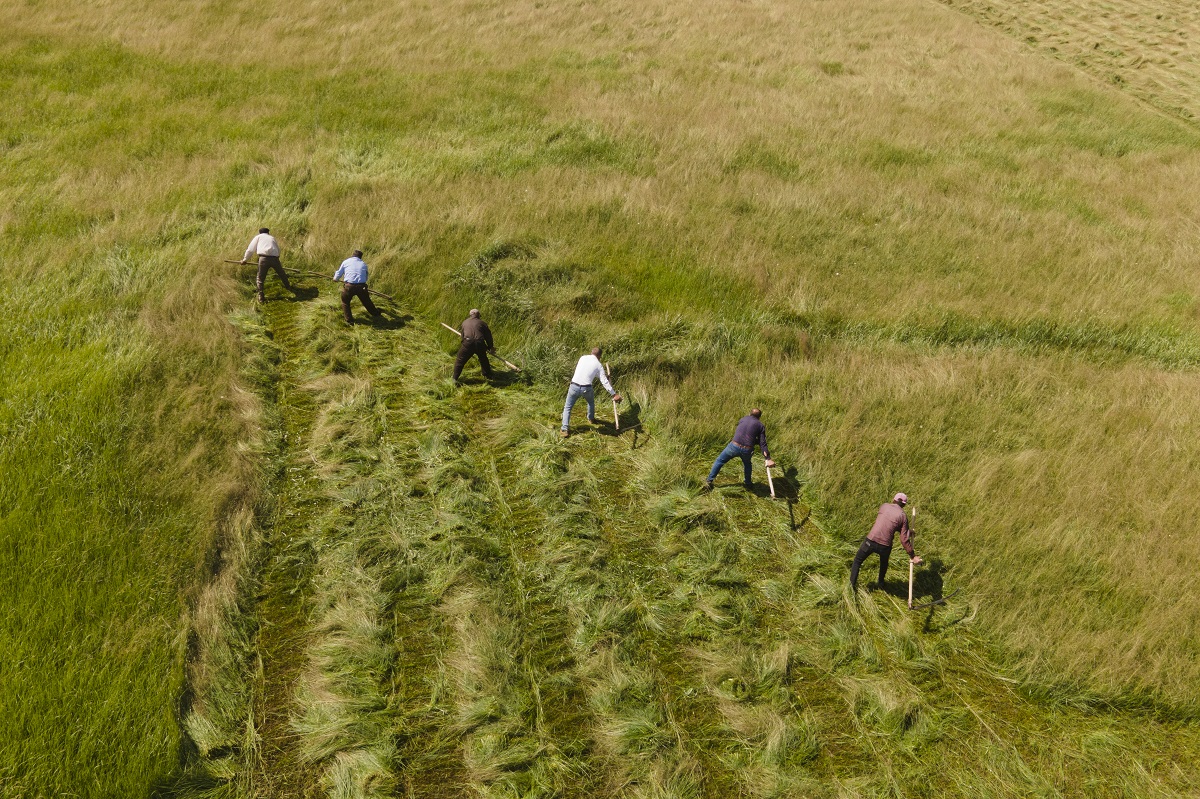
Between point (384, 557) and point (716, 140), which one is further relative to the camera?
point (716, 140)

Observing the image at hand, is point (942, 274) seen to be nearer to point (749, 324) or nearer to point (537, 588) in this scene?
point (749, 324)

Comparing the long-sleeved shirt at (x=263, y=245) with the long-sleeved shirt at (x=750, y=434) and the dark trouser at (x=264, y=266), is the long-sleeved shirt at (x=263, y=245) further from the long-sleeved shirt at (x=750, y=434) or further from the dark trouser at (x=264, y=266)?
the long-sleeved shirt at (x=750, y=434)

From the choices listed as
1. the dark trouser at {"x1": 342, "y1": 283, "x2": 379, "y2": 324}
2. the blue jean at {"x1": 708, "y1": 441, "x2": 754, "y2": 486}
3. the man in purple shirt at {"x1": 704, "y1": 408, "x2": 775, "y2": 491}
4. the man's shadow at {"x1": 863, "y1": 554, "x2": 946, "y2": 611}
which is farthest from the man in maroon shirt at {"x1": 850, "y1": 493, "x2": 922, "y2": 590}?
the dark trouser at {"x1": 342, "y1": 283, "x2": 379, "y2": 324}

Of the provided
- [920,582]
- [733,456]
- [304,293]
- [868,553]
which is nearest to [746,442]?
[733,456]

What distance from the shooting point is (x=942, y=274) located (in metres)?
15.6

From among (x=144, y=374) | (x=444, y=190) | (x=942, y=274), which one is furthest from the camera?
(x=444, y=190)

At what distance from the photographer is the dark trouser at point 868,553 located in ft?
29.4

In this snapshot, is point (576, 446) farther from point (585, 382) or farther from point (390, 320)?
point (390, 320)

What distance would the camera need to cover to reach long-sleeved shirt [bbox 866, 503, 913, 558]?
888 cm

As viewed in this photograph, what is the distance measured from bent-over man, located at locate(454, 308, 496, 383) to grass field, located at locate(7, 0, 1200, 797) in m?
0.64

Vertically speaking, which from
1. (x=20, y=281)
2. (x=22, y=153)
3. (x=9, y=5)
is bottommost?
(x=20, y=281)

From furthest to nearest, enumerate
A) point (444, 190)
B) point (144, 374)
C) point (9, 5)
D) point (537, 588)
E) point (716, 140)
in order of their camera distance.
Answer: point (9, 5)
point (716, 140)
point (444, 190)
point (144, 374)
point (537, 588)

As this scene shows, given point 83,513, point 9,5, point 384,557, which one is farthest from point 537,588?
point 9,5

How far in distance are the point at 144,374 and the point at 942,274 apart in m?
15.7
